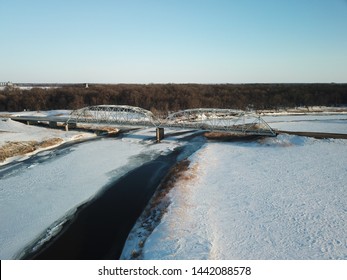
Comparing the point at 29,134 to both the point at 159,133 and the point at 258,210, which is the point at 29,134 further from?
the point at 258,210

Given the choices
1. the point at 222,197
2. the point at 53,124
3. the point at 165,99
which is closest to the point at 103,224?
the point at 222,197

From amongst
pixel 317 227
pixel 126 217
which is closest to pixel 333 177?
pixel 317 227

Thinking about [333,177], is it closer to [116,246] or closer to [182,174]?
[182,174]

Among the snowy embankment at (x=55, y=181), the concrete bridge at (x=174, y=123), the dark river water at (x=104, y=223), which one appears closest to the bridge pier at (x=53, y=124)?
the concrete bridge at (x=174, y=123)

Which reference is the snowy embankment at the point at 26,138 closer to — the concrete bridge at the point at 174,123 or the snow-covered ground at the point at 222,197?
the snow-covered ground at the point at 222,197

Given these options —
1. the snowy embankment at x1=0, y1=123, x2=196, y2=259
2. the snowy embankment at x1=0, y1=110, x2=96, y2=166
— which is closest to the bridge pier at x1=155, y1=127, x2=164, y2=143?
the snowy embankment at x1=0, y1=123, x2=196, y2=259

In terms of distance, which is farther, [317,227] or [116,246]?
[317,227]
